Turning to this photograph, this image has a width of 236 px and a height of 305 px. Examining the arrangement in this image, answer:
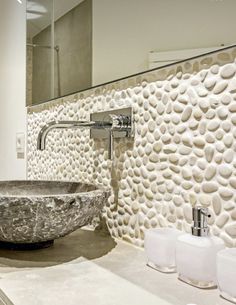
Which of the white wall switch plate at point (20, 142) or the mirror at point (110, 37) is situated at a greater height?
the mirror at point (110, 37)

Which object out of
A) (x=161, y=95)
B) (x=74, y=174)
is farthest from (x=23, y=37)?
(x=161, y=95)

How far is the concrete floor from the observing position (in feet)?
1.96

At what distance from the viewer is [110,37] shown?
3.51 feet

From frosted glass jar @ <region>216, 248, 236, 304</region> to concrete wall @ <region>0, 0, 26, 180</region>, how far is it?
41.7 inches

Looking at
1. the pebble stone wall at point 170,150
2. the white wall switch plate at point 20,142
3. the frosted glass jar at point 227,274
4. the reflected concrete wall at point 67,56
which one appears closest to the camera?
the frosted glass jar at point 227,274

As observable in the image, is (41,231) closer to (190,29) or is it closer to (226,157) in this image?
(226,157)

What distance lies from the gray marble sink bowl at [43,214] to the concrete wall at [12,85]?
0.75 meters

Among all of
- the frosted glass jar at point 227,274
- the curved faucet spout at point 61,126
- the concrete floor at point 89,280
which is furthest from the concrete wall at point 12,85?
the frosted glass jar at point 227,274

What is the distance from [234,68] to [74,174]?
0.64 m

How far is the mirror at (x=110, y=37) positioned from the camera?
2.57ft

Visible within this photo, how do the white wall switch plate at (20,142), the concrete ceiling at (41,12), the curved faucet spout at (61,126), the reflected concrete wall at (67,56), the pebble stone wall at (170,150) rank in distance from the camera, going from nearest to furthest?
the pebble stone wall at (170,150)
the curved faucet spout at (61,126)
the reflected concrete wall at (67,56)
the concrete ceiling at (41,12)
the white wall switch plate at (20,142)

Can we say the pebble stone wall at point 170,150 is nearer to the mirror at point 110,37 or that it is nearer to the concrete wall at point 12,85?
the mirror at point 110,37

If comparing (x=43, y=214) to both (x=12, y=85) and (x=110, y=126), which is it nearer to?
(x=110, y=126)

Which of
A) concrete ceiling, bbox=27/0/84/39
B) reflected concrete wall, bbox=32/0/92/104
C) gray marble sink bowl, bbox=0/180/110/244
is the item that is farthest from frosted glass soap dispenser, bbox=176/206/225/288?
concrete ceiling, bbox=27/0/84/39
